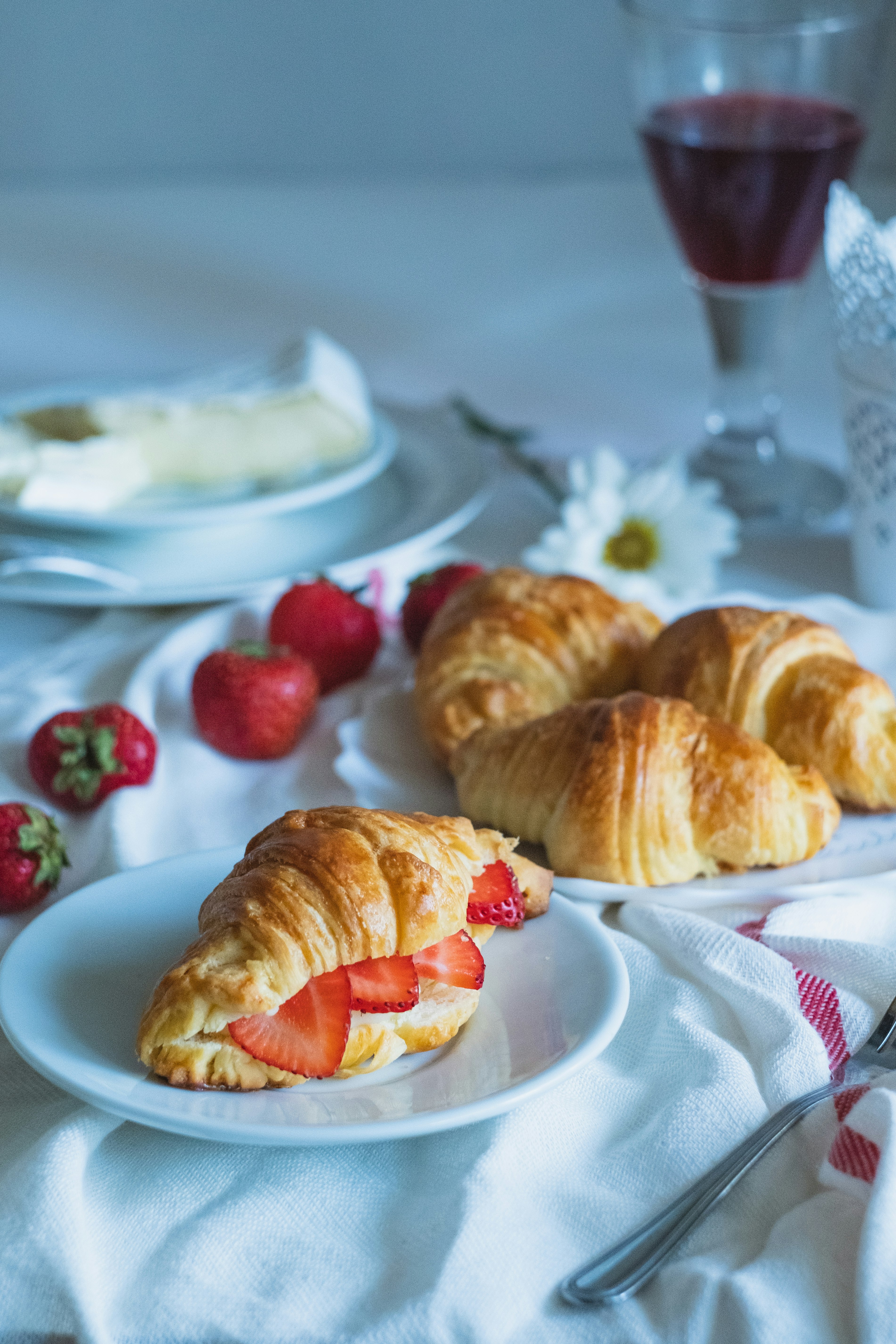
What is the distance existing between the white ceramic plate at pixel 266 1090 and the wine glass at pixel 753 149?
2.81ft

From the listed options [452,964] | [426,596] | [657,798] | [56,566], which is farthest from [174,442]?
[452,964]

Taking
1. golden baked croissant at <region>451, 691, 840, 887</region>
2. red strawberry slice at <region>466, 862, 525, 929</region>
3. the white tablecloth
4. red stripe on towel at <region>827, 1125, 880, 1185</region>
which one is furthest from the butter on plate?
red stripe on towel at <region>827, 1125, 880, 1185</region>

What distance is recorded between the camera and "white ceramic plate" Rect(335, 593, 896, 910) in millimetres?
925

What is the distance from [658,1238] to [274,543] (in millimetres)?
970

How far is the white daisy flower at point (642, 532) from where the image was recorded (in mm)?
1372

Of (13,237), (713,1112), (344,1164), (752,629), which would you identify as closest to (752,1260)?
(713,1112)

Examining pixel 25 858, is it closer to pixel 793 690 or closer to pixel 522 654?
pixel 522 654

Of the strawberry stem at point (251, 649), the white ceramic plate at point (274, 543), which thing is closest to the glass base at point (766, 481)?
the white ceramic plate at point (274, 543)

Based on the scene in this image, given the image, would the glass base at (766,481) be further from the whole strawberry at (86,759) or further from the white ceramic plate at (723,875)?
the whole strawberry at (86,759)

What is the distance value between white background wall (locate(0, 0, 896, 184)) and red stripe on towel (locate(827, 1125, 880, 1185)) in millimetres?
1852

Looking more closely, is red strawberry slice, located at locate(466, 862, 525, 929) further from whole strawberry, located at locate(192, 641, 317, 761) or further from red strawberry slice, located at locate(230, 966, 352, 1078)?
whole strawberry, located at locate(192, 641, 317, 761)

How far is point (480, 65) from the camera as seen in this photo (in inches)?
87.4

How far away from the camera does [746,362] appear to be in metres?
1.63

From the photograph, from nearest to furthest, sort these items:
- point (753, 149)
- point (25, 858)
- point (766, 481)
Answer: point (25, 858) → point (753, 149) → point (766, 481)
